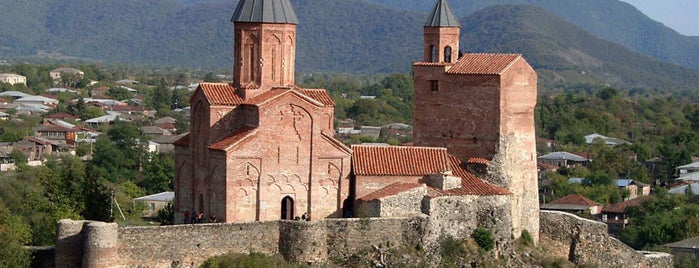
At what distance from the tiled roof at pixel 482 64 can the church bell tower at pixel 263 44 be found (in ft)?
14.6

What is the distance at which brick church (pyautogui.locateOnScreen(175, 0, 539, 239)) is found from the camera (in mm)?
37688

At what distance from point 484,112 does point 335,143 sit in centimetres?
429

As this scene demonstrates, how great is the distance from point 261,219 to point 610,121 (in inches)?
3262

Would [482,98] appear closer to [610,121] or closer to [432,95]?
[432,95]

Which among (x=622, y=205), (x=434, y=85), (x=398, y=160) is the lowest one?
(x=622, y=205)

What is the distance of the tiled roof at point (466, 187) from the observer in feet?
126

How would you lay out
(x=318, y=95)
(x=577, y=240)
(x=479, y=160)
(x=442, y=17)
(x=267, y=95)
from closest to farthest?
(x=267, y=95)
(x=318, y=95)
(x=479, y=160)
(x=577, y=240)
(x=442, y=17)

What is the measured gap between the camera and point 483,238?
38562 millimetres

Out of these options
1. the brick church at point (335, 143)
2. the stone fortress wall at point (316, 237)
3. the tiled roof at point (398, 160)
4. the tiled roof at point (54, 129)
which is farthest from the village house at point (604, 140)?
the tiled roof at point (398, 160)

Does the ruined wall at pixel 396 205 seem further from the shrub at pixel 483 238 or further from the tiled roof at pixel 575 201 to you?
the tiled roof at pixel 575 201

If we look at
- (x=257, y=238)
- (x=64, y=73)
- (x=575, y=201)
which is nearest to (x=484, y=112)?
(x=257, y=238)

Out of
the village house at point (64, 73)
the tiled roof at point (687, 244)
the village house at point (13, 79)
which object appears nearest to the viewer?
the tiled roof at point (687, 244)

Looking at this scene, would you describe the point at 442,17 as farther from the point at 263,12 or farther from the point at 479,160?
the point at 263,12

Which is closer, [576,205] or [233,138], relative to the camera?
[233,138]
